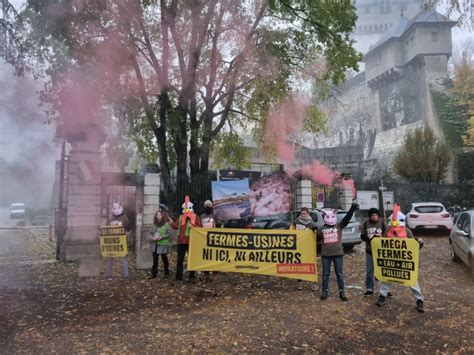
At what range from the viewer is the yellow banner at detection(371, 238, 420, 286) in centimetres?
589

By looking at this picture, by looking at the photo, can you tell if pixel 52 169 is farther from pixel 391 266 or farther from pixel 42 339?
pixel 391 266

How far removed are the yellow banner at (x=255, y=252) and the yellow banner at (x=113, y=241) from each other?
1727 mm

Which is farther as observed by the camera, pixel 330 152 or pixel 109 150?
pixel 330 152

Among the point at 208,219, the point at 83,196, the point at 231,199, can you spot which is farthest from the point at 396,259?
the point at 83,196

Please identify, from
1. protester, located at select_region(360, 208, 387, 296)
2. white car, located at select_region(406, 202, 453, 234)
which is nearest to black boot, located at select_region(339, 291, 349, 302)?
protester, located at select_region(360, 208, 387, 296)

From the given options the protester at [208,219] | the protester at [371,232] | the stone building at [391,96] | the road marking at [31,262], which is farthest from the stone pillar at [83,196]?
the stone building at [391,96]

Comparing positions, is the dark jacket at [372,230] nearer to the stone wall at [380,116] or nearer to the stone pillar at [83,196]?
the stone pillar at [83,196]

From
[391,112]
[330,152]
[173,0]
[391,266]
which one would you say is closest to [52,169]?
[173,0]

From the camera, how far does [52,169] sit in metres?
11.2

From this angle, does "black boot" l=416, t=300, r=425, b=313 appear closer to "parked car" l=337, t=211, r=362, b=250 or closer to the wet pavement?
the wet pavement

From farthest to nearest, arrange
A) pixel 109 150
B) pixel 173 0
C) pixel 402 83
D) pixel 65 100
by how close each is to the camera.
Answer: pixel 402 83 → pixel 109 150 → pixel 173 0 → pixel 65 100

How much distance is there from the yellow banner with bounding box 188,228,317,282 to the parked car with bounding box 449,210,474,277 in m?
3.42

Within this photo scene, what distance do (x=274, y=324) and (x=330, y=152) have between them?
36025 millimetres

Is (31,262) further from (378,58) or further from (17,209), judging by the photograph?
(378,58)
